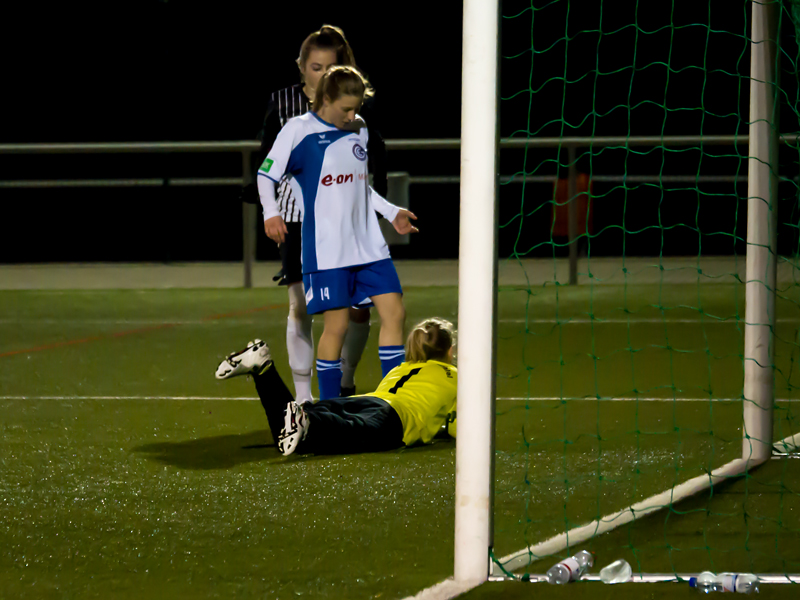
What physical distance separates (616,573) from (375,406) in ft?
5.02

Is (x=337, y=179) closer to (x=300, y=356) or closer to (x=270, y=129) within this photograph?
(x=270, y=129)

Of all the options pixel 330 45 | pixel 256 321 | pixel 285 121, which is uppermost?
pixel 330 45

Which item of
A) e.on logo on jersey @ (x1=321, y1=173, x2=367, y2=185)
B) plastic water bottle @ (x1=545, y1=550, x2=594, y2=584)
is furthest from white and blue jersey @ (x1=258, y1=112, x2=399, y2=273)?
plastic water bottle @ (x1=545, y1=550, x2=594, y2=584)

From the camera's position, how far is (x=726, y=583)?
8.45 ft

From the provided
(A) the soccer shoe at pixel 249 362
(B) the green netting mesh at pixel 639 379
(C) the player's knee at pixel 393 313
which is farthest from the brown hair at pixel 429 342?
(A) the soccer shoe at pixel 249 362

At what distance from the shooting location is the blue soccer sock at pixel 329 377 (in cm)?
447

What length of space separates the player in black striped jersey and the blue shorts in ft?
0.76

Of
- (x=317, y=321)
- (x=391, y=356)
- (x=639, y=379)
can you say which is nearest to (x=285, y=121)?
(x=391, y=356)

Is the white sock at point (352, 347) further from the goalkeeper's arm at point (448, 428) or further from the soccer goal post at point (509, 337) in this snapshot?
the soccer goal post at point (509, 337)

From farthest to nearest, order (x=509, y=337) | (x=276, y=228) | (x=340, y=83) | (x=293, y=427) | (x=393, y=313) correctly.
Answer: (x=393, y=313), (x=276, y=228), (x=340, y=83), (x=293, y=427), (x=509, y=337)

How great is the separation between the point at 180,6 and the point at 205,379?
11713 millimetres

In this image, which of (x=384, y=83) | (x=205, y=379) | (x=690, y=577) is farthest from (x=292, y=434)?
(x=384, y=83)

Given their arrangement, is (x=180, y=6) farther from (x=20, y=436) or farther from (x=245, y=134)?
(x=20, y=436)

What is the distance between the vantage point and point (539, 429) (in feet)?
14.7
